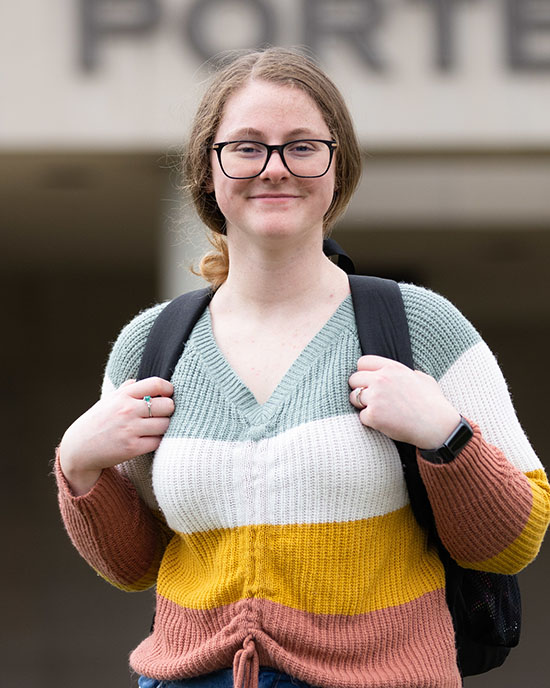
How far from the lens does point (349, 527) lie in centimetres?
185

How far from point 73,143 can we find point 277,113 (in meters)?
4.91

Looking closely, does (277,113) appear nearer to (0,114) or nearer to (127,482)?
(127,482)

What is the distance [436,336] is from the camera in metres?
1.97

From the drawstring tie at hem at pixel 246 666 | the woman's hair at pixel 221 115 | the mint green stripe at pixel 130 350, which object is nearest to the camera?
the drawstring tie at hem at pixel 246 666

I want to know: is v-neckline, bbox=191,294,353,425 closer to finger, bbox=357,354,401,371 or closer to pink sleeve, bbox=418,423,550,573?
finger, bbox=357,354,401,371

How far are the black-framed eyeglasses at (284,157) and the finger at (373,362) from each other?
34cm

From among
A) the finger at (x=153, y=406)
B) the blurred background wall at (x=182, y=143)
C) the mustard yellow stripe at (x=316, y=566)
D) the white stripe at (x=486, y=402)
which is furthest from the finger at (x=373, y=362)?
the blurred background wall at (x=182, y=143)

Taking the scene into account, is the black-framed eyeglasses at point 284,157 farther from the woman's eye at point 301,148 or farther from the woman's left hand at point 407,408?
the woman's left hand at point 407,408

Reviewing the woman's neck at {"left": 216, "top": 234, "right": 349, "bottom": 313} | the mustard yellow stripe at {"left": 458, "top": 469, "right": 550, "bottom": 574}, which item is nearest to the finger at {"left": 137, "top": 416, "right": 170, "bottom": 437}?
the woman's neck at {"left": 216, "top": 234, "right": 349, "bottom": 313}

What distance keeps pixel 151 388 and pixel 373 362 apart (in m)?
→ 0.42

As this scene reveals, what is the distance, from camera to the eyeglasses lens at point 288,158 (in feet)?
6.35

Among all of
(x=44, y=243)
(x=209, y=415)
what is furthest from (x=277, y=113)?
(x=44, y=243)

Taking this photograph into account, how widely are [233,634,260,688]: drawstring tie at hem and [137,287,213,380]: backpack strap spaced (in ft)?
1.73

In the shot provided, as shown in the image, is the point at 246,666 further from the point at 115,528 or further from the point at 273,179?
the point at 273,179
